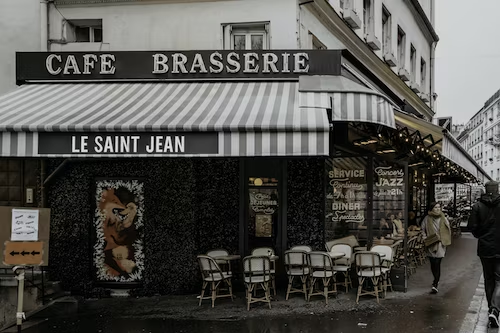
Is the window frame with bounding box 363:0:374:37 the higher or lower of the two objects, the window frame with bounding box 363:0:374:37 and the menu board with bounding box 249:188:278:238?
the higher

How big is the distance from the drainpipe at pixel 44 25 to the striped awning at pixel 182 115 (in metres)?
1.39

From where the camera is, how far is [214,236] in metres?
10.1

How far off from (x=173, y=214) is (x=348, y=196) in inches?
148

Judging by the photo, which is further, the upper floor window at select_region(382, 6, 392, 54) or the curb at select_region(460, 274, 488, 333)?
the upper floor window at select_region(382, 6, 392, 54)

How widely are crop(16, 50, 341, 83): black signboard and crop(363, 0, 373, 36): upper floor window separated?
5747mm

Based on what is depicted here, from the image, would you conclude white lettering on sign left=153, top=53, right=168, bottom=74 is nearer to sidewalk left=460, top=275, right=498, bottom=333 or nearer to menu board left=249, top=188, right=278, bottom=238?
menu board left=249, top=188, right=278, bottom=238

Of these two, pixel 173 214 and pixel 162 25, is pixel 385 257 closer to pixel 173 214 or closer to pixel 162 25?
pixel 173 214

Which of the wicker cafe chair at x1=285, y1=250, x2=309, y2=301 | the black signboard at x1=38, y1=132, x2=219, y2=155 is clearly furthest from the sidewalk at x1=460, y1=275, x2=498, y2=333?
the black signboard at x1=38, y1=132, x2=219, y2=155

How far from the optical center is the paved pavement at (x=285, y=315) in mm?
7629

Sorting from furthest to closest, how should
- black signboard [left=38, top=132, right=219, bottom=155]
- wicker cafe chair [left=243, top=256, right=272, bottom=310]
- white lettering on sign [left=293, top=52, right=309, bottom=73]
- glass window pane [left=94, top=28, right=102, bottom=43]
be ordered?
glass window pane [left=94, top=28, right=102, bottom=43]
white lettering on sign [left=293, top=52, right=309, bottom=73]
wicker cafe chair [left=243, top=256, right=272, bottom=310]
black signboard [left=38, top=132, right=219, bottom=155]

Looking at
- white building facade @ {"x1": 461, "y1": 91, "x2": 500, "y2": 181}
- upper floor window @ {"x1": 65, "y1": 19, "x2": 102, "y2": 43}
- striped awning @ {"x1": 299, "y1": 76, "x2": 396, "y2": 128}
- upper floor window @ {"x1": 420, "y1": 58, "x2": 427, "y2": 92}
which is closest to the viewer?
striped awning @ {"x1": 299, "y1": 76, "x2": 396, "y2": 128}

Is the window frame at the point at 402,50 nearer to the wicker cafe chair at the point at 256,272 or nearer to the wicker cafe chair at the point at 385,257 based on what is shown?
the wicker cafe chair at the point at 385,257

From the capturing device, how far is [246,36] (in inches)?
403

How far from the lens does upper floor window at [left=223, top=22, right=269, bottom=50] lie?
10133 mm
